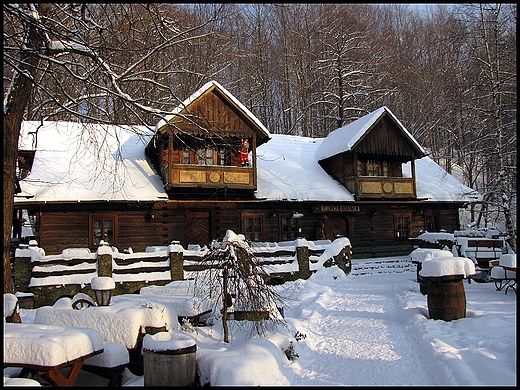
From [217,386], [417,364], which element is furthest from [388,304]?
[217,386]

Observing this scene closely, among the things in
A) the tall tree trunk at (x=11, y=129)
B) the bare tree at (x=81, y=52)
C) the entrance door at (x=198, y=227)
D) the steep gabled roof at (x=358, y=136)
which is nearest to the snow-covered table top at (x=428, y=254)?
the bare tree at (x=81, y=52)

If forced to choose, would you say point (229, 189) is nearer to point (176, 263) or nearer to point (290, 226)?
point (290, 226)

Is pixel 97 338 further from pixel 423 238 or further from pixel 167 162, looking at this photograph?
pixel 423 238

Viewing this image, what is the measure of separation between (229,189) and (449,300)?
1166 cm

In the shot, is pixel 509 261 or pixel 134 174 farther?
pixel 134 174

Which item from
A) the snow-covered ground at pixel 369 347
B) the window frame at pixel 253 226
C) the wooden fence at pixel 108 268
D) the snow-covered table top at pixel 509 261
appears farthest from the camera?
the window frame at pixel 253 226

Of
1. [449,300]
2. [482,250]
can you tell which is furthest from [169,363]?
[482,250]

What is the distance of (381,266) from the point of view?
18938mm

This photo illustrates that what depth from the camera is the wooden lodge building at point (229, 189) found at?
16422 millimetres

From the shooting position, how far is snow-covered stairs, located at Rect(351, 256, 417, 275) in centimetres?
1805

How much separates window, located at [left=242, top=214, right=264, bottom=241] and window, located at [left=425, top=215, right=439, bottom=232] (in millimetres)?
9712

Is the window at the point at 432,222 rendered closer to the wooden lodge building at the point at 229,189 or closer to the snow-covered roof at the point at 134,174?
the wooden lodge building at the point at 229,189

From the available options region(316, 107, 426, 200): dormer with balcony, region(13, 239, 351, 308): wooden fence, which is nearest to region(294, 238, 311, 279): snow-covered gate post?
region(13, 239, 351, 308): wooden fence

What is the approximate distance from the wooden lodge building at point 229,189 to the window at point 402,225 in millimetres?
56
